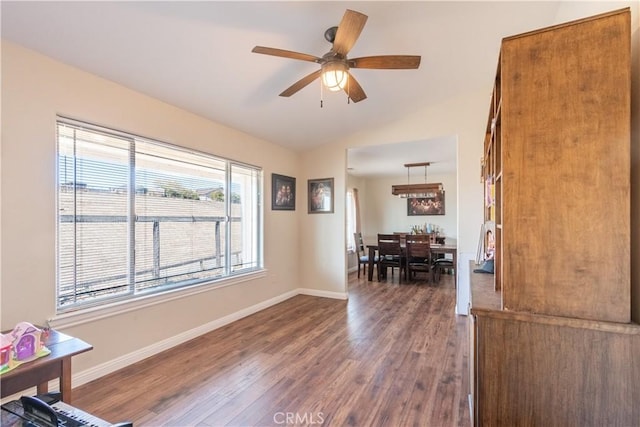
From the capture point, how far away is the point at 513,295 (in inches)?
47.4

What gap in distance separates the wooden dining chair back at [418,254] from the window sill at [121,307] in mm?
3462

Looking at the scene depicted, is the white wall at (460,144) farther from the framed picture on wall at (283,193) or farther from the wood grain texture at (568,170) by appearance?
the wood grain texture at (568,170)

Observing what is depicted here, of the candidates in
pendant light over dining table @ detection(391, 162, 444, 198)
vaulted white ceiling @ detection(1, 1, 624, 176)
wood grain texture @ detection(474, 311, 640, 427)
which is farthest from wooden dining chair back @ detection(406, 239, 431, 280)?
wood grain texture @ detection(474, 311, 640, 427)

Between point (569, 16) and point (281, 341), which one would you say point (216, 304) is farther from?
point (569, 16)

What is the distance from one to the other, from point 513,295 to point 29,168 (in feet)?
9.34

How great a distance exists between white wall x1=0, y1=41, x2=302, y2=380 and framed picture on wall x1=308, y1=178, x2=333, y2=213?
1.96 meters

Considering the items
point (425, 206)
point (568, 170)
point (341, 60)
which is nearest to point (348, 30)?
point (341, 60)

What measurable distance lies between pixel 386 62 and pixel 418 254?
4189 mm

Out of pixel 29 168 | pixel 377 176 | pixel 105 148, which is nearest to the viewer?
pixel 29 168

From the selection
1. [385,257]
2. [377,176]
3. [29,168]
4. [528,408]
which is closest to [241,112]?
[29,168]

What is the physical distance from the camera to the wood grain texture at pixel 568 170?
1.08 m

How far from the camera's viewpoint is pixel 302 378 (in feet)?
7.54

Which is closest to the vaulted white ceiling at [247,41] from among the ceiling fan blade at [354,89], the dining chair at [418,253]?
the ceiling fan blade at [354,89]

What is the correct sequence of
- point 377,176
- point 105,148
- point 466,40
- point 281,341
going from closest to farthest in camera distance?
Result: point 105,148 < point 466,40 < point 281,341 < point 377,176
